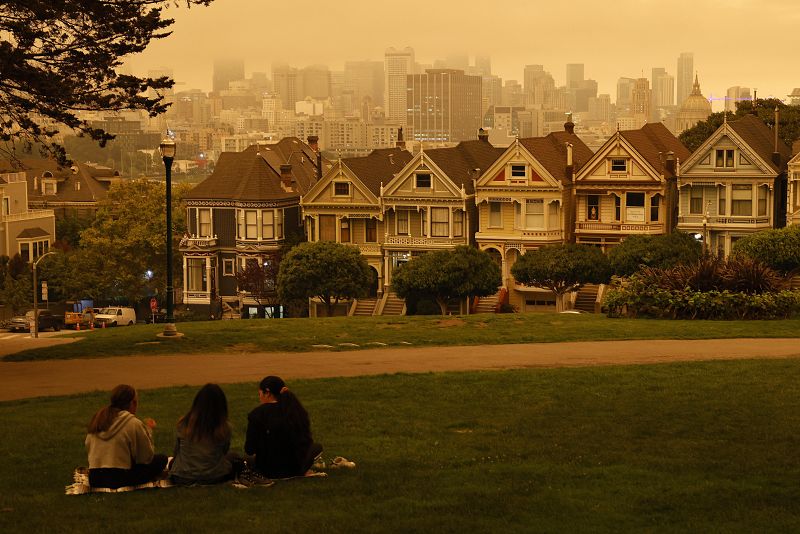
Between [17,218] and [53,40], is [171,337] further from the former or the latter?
[17,218]

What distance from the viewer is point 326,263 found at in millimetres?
61625

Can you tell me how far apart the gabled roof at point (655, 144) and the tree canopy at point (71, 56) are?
37384 millimetres

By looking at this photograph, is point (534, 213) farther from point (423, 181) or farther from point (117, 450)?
point (117, 450)

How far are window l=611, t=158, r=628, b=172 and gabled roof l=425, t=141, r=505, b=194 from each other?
6337mm

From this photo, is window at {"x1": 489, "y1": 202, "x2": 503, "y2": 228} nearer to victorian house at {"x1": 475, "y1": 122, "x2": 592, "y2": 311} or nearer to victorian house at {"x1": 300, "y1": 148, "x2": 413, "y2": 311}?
victorian house at {"x1": 475, "y1": 122, "x2": 592, "y2": 311}

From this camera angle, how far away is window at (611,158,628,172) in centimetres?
6341

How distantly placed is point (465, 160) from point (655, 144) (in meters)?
9.12

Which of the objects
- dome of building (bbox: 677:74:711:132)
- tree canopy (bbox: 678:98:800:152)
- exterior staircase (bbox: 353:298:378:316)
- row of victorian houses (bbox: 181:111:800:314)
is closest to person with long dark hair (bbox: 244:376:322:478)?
row of victorian houses (bbox: 181:111:800:314)

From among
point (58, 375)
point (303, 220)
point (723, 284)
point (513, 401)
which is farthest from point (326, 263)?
point (513, 401)

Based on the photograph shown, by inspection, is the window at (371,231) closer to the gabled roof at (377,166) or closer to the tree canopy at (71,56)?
the gabled roof at (377,166)

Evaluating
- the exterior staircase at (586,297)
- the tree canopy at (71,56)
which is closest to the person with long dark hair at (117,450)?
the tree canopy at (71,56)

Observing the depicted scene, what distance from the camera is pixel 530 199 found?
64.4 meters

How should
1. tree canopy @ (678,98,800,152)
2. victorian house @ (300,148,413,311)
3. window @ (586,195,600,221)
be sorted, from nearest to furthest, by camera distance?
window @ (586,195,600,221), victorian house @ (300,148,413,311), tree canopy @ (678,98,800,152)

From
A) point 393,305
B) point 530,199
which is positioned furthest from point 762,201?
point 393,305
